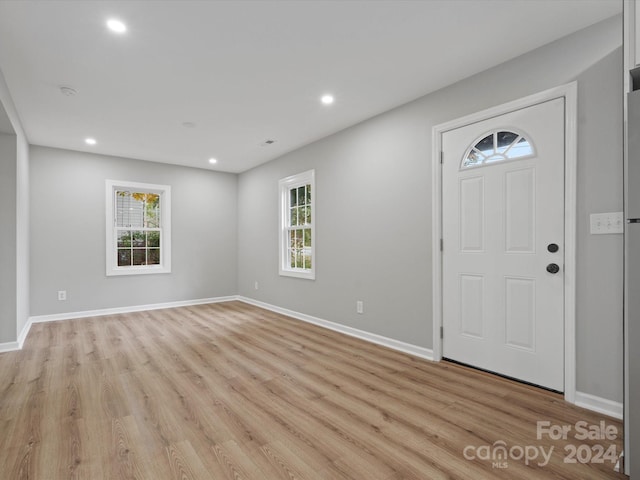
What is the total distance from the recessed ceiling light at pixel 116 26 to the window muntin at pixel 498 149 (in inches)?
111

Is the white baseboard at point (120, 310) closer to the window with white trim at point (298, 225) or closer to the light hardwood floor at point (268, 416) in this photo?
the light hardwood floor at point (268, 416)

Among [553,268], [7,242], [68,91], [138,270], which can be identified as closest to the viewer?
[553,268]

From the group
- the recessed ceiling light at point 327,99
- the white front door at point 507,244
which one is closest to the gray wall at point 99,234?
the recessed ceiling light at point 327,99

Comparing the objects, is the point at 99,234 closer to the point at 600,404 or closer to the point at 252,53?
the point at 252,53

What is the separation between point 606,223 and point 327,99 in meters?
2.54

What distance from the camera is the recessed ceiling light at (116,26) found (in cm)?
221

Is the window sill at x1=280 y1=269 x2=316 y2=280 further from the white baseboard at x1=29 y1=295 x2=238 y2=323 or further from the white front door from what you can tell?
the white front door

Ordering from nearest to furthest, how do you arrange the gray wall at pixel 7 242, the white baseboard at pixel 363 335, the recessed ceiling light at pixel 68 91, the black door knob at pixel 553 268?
1. the black door knob at pixel 553 268
2. the recessed ceiling light at pixel 68 91
3. the white baseboard at pixel 363 335
4. the gray wall at pixel 7 242

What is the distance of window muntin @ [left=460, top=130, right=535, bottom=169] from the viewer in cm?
262

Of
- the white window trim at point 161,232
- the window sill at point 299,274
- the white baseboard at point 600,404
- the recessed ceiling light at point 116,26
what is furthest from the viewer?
the white window trim at point 161,232

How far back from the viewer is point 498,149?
9.11ft

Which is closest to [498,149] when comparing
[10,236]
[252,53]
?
[252,53]

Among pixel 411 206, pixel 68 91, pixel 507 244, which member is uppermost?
pixel 68 91

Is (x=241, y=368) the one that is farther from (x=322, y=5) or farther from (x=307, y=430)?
(x=322, y=5)
